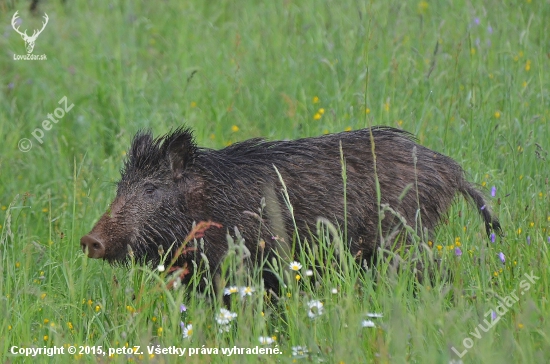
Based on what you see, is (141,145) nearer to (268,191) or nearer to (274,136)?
(268,191)

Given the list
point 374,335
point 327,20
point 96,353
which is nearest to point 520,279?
point 374,335

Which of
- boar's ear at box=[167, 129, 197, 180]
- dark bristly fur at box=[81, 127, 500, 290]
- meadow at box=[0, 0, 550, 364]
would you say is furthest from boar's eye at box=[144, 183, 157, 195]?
meadow at box=[0, 0, 550, 364]

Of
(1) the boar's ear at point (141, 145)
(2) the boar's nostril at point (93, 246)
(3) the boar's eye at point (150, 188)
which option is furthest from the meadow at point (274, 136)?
(1) the boar's ear at point (141, 145)

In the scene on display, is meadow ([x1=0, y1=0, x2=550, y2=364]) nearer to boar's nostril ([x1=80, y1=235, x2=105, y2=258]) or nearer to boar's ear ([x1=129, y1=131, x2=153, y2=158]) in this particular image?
boar's nostril ([x1=80, y1=235, x2=105, y2=258])

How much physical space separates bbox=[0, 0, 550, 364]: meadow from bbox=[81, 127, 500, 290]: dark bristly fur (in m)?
0.15

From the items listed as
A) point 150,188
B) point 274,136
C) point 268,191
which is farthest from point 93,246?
point 274,136

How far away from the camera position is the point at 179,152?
4.50m

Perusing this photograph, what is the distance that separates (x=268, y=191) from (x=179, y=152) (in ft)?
1.76

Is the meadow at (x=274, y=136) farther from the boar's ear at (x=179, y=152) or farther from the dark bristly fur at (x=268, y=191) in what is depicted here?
the boar's ear at (x=179, y=152)

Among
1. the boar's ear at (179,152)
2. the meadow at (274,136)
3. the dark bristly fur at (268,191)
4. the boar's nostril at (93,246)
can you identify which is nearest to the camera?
the meadow at (274,136)

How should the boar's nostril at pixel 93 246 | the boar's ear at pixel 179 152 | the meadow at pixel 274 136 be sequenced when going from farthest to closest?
1. the boar's ear at pixel 179 152
2. the boar's nostril at pixel 93 246
3. the meadow at pixel 274 136

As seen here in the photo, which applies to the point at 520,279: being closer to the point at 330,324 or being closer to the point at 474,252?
the point at 474,252

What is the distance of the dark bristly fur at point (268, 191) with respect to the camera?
435cm

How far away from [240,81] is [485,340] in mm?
4426
